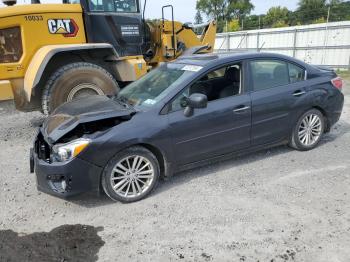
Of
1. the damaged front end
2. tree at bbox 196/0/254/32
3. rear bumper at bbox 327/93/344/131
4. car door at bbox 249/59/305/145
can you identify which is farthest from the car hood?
tree at bbox 196/0/254/32

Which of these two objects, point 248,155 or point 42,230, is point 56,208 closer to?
point 42,230

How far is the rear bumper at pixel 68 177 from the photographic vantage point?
3.59m

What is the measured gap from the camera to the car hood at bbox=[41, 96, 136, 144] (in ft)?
12.6

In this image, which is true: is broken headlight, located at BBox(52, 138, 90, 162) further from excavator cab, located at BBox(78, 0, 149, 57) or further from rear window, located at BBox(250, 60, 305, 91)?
excavator cab, located at BBox(78, 0, 149, 57)

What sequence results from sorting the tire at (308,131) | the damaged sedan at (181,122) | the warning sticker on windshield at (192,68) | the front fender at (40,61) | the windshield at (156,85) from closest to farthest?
the damaged sedan at (181,122)
the windshield at (156,85)
the warning sticker on windshield at (192,68)
the tire at (308,131)
the front fender at (40,61)

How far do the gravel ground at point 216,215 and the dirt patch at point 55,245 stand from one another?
0.02 meters

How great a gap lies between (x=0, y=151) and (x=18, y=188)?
1.77 metres

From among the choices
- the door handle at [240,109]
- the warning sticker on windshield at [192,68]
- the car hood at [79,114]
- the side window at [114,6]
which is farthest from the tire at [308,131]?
the side window at [114,6]

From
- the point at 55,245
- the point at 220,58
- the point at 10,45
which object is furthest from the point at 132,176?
the point at 10,45

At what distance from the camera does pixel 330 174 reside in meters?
4.43

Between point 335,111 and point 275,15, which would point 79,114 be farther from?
point 275,15

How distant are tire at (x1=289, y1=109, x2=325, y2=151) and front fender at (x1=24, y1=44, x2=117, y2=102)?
4.03 metres

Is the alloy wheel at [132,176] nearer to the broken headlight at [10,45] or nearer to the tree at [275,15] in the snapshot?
the broken headlight at [10,45]

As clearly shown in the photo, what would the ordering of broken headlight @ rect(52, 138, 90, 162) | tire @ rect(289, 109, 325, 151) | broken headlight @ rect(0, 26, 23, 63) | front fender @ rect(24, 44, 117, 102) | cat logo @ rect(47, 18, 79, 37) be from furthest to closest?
1. cat logo @ rect(47, 18, 79, 37)
2. broken headlight @ rect(0, 26, 23, 63)
3. front fender @ rect(24, 44, 117, 102)
4. tire @ rect(289, 109, 325, 151)
5. broken headlight @ rect(52, 138, 90, 162)
